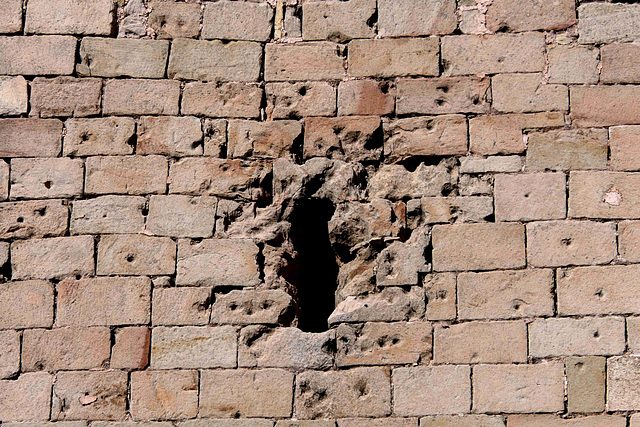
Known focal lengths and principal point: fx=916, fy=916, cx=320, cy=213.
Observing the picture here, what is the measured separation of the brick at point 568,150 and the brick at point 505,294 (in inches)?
28.6

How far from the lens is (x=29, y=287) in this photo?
5875mm

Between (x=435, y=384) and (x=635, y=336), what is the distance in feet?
4.12

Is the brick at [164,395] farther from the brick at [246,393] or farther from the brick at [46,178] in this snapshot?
the brick at [46,178]

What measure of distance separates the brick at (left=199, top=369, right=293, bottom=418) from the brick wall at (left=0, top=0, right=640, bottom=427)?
0.06 feet

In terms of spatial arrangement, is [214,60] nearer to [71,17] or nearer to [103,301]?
[71,17]

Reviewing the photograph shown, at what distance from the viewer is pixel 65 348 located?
577 cm

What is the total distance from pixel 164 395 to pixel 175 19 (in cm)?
258

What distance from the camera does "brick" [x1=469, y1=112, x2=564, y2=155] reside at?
602 cm

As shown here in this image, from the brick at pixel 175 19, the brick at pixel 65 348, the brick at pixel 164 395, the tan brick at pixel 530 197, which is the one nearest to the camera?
the brick at pixel 164 395

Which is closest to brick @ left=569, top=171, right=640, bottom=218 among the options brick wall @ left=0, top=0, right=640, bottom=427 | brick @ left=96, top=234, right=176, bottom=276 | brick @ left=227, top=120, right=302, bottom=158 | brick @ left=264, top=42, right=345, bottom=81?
brick wall @ left=0, top=0, right=640, bottom=427

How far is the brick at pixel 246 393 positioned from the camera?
5613 mm

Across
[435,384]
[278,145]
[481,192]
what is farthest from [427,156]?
[435,384]

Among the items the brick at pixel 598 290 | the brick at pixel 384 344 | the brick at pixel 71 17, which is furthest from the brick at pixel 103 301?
the brick at pixel 598 290

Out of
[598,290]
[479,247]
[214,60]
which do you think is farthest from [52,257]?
[598,290]
